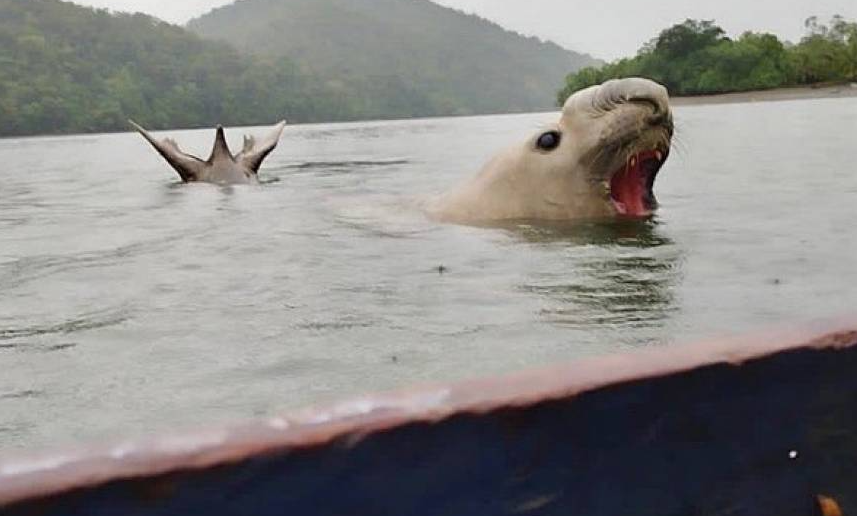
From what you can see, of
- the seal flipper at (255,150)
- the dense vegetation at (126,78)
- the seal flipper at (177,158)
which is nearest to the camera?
the seal flipper at (177,158)

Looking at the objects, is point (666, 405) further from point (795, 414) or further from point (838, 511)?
point (838, 511)

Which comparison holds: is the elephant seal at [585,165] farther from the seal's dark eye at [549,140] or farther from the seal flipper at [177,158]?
the seal flipper at [177,158]

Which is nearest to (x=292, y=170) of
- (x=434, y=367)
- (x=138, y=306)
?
(x=138, y=306)

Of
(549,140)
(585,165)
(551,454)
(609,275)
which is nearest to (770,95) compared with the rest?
(549,140)

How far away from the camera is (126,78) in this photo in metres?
71.9

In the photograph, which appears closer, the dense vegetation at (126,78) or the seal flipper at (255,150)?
the seal flipper at (255,150)

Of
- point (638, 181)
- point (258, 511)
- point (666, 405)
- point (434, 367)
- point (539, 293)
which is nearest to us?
point (258, 511)

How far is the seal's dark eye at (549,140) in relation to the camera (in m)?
5.58

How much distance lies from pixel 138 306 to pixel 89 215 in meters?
4.58

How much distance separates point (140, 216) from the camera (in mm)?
7668

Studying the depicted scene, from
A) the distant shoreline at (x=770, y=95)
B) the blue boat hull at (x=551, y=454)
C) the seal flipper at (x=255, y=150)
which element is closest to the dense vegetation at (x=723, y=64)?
the distant shoreline at (x=770, y=95)

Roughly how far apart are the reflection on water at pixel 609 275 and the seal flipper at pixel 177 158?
5392 mm

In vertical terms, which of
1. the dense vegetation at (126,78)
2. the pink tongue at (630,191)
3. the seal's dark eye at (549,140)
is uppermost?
the dense vegetation at (126,78)

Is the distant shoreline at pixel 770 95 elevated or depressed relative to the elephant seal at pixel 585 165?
elevated
